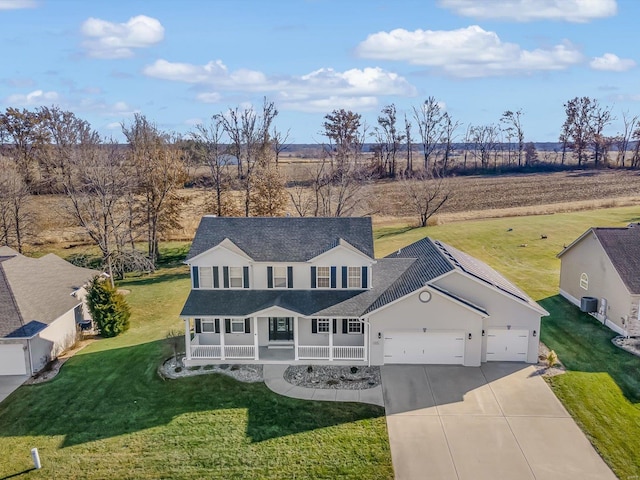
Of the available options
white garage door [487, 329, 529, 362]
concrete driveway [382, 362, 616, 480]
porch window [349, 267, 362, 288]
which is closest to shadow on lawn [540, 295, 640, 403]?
white garage door [487, 329, 529, 362]

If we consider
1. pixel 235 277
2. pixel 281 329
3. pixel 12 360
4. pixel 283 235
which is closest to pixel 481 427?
pixel 281 329

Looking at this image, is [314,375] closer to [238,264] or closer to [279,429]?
[279,429]

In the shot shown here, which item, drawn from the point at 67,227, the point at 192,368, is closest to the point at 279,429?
the point at 192,368

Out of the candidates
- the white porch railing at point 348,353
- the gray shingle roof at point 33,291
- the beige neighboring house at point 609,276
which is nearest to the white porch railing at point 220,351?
the white porch railing at point 348,353

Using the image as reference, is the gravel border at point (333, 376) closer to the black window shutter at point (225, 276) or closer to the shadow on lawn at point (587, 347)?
the black window shutter at point (225, 276)

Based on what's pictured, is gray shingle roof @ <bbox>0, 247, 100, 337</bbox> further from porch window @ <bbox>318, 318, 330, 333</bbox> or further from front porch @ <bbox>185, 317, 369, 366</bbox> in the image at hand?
porch window @ <bbox>318, 318, 330, 333</bbox>

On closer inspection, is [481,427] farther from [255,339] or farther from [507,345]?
[255,339]
